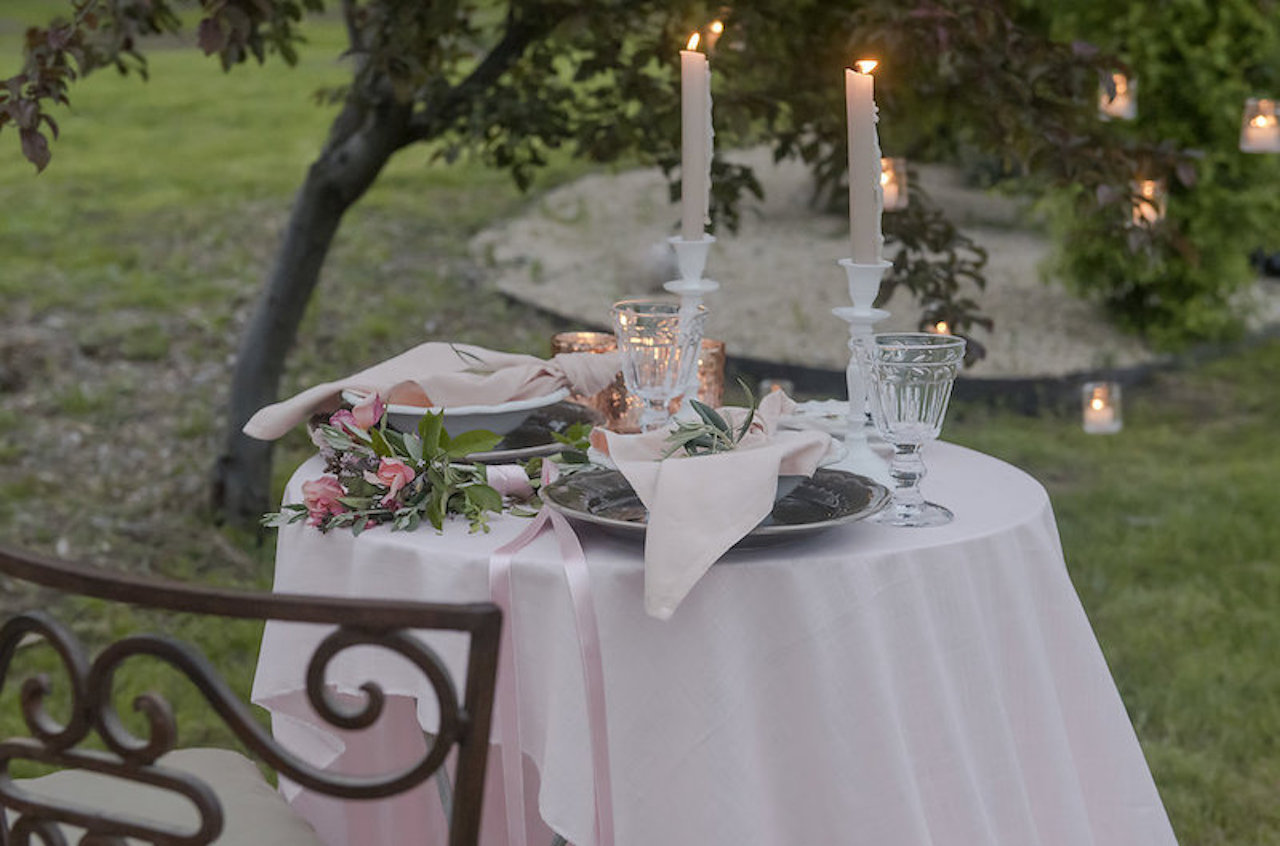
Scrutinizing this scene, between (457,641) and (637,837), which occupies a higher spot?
(457,641)

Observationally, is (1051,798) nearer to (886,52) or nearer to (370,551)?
(370,551)

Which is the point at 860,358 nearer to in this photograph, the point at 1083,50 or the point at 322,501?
the point at 322,501

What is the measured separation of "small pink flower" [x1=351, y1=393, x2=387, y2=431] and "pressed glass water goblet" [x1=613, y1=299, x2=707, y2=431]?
0.32 metres

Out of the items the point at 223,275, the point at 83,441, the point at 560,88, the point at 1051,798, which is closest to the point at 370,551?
the point at 1051,798

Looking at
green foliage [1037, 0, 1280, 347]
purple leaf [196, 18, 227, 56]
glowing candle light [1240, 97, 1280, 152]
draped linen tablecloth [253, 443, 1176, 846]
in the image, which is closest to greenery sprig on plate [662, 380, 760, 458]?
draped linen tablecloth [253, 443, 1176, 846]

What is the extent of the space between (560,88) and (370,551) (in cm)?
295

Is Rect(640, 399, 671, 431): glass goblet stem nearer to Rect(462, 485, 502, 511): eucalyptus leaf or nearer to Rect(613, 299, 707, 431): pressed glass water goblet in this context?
Rect(613, 299, 707, 431): pressed glass water goblet

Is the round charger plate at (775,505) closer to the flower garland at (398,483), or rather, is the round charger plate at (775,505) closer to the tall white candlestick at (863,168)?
the flower garland at (398,483)

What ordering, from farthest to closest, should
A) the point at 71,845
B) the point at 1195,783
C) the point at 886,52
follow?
the point at 886,52, the point at 1195,783, the point at 71,845

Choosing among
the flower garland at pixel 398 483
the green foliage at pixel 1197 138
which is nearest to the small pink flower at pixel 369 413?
the flower garland at pixel 398 483

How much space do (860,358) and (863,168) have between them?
9.5 inches

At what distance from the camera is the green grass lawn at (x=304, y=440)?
3779 mm

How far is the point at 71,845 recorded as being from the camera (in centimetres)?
166

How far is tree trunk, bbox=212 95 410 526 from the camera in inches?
181
